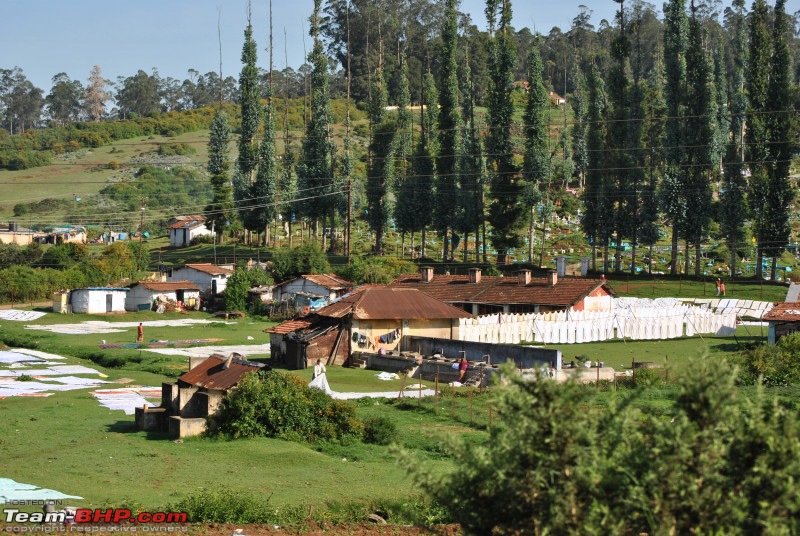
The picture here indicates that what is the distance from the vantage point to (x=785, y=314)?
40.2 metres

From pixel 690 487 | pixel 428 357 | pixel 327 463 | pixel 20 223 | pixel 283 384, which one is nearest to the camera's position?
pixel 690 487

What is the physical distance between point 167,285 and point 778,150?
139 feet

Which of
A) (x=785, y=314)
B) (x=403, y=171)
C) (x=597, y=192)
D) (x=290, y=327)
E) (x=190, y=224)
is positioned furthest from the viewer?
(x=403, y=171)

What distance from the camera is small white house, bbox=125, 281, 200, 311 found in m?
64.7

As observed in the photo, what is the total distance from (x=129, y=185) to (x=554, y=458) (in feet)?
394

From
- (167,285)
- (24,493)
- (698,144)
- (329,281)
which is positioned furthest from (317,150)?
(24,493)

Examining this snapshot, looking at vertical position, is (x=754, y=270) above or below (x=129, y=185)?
below

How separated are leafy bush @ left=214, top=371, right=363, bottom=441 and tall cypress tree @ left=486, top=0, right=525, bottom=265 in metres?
51.1

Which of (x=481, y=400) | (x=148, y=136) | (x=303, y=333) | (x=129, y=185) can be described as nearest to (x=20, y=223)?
(x=129, y=185)

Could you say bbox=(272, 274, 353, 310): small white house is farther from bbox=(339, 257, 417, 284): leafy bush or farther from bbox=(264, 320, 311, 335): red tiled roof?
bbox=(264, 320, 311, 335): red tiled roof

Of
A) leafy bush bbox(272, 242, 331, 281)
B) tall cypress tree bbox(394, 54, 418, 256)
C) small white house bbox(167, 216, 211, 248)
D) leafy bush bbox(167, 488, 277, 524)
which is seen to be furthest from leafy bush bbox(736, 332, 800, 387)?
small white house bbox(167, 216, 211, 248)

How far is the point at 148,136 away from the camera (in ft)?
495

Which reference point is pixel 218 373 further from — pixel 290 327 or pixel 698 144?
pixel 698 144

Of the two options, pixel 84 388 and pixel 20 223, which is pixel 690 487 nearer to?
pixel 84 388
